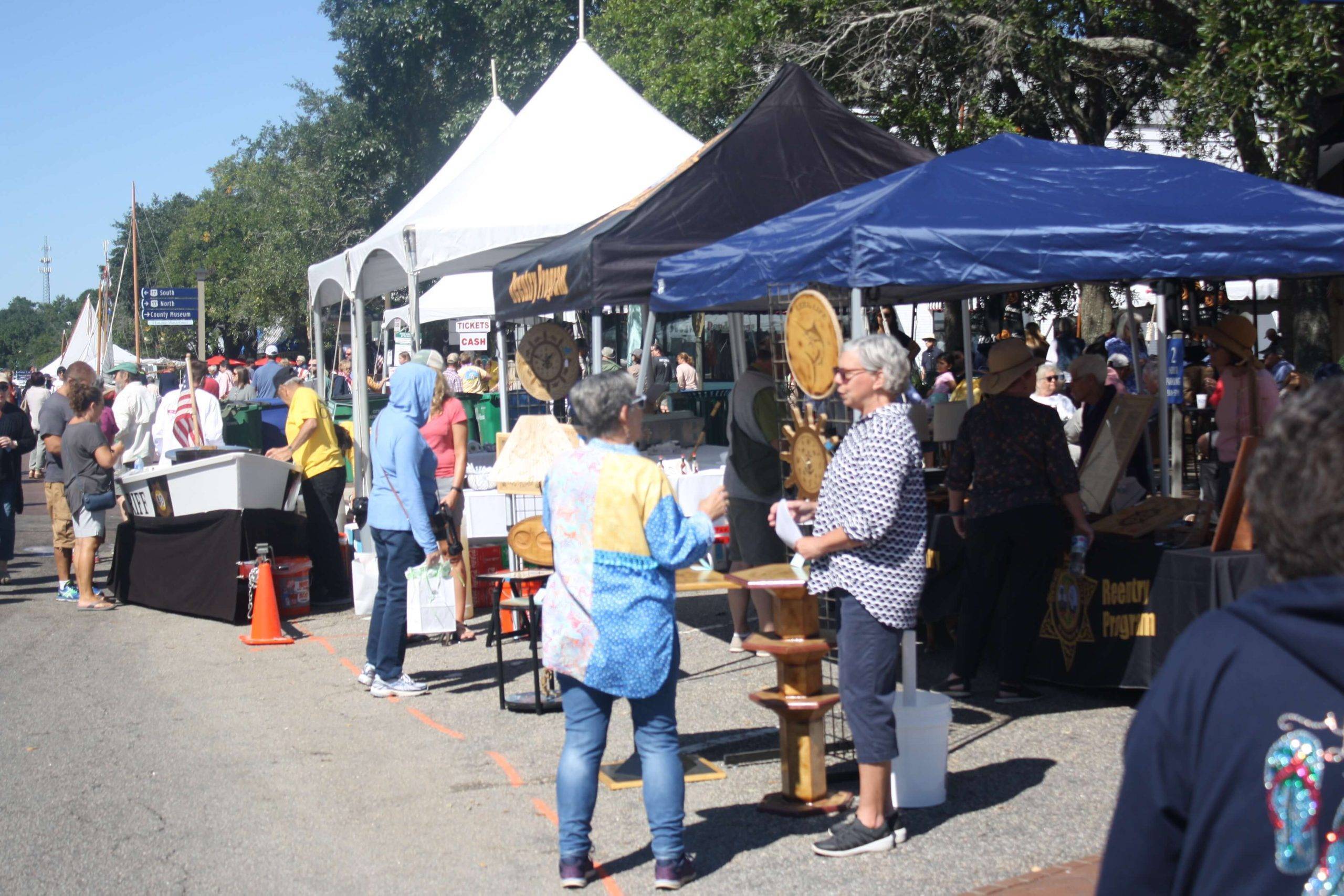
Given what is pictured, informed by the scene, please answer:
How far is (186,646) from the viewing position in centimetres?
888

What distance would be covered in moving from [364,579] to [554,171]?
4407 millimetres

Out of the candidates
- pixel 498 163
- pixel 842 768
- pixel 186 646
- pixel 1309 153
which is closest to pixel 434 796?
pixel 842 768

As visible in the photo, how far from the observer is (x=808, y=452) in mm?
5227

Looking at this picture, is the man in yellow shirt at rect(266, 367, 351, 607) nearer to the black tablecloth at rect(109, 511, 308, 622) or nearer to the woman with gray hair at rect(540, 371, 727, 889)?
the black tablecloth at rect(109, 511, 308, 622)

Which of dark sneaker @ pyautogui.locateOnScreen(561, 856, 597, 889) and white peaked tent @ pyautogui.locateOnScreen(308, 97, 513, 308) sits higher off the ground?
white peaked tent @ pyautogui.locateOnScreen(308, 97, 513, 308)

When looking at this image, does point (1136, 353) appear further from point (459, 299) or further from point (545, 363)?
point (459, 299)

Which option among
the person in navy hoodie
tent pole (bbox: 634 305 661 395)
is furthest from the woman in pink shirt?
the person in navy hoodie

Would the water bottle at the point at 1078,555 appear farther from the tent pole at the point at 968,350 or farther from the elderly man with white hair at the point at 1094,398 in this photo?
the tent pole at the point at 968,350

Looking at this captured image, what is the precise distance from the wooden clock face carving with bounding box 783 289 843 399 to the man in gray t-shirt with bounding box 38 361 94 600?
7.18 metres

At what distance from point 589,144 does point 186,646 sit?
5.88 metres

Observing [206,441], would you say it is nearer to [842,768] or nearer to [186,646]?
[186,646]

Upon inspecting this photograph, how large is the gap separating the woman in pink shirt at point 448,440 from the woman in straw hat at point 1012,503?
12.1ft

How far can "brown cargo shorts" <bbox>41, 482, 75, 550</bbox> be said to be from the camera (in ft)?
34.1

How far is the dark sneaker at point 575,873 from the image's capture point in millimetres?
4211
